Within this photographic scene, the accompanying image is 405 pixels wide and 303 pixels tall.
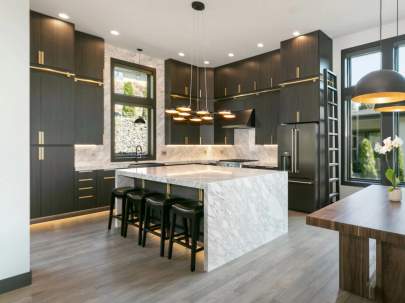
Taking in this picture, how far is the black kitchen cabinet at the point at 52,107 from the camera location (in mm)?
4340

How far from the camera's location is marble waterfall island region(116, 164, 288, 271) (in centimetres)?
280

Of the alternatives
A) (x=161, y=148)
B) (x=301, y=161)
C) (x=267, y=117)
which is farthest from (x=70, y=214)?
(x=267, y=117)

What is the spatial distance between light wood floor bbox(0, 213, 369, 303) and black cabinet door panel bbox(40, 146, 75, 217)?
84 cm

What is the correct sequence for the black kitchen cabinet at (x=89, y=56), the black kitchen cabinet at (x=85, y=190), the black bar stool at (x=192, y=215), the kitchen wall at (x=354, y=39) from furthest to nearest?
the black kitchen cabinet at (x=89, y=56)
the black kitchen cabinet at (x=85, y=190)
the kitchen wall at (x=354, y=39)
the black bar stool at (x=192, y=215)

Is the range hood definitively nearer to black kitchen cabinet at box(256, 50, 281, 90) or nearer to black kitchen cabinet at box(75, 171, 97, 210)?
black kitchen cabinet at box(256, 50, 281, 90)

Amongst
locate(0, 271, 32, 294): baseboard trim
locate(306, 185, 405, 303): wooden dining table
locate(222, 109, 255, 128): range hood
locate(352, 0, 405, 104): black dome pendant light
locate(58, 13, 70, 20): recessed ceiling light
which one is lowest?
locate(0, 271, 32, 294): baseboard trim

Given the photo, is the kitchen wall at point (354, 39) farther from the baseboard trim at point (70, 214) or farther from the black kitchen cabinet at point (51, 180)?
the black kitchen cabinet at point (51, 180)

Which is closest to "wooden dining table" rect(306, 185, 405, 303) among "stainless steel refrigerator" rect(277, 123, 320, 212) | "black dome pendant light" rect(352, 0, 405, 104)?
"black dome pendant light" rect(352, 0, 405, 104)

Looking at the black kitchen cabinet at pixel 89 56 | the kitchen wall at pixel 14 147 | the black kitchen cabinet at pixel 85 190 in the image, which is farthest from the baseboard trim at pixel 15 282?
the black kitchen cabinet at pixel 89 56

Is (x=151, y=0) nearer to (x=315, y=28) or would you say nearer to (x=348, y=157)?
(x=315, y=28)

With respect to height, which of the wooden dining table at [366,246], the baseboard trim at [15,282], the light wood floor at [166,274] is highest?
the wooden dining table at [366,246]

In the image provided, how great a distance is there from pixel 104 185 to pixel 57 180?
2.84ft

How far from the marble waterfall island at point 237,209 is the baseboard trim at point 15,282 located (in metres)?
1.65

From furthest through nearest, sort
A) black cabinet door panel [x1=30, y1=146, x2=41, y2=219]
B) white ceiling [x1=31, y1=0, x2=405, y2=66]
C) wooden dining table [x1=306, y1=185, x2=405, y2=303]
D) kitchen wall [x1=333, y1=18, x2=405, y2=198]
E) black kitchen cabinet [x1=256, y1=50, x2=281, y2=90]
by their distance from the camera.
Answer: black kitchen cabinet [x1=256, y1=50, x2=281, y2=90] < kitchen wall [x1=333, y1=18, x2=405, y2=198] < black cabinet door panel [x1=30, y1=146, x2=41, y2=219] < white ceiling [x1=31, y1=0, x2=405, y2=66] < wooden dining table [x1=306, y1=185, x2=405, y2=303]
